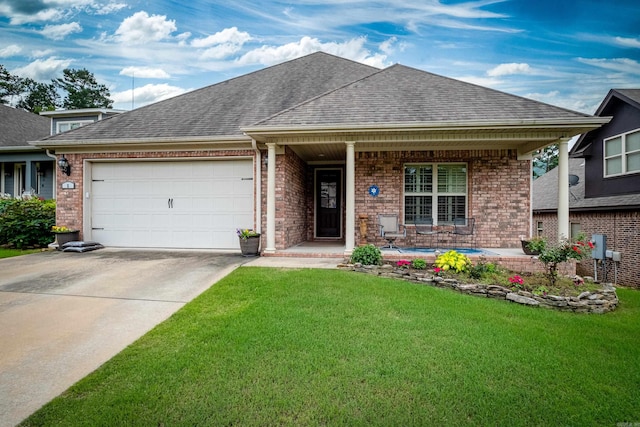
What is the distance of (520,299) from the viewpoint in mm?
4777

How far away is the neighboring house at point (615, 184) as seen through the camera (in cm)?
992

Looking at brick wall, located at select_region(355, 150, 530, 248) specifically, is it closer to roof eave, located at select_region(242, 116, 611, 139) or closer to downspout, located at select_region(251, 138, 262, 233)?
roof eave, located at select_region(242, 116, 611, 139)

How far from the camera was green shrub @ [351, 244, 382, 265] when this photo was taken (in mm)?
6016

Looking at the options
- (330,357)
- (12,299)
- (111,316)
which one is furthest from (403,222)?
(12,299)

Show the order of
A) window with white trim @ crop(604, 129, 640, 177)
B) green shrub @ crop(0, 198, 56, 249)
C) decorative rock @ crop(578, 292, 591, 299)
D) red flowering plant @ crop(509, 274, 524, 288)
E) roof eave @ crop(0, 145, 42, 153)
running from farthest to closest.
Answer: roof eave @ crop(0, 145, 42, 153) < window with white trim @ crop(604, 129, 640, 177) < green shrub @ crop(0, 198, 56, 249) < red flowering plant @ crop(509, 274, 524, 288) < decorative rock @ crop(578, 292, 591, 299)

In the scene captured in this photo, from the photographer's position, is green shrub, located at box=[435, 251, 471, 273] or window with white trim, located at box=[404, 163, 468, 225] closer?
green shrub, located at box=[435, 251, 471, 273]

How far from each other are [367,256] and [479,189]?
4068mm

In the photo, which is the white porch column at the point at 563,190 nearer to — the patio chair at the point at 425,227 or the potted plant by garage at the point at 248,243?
the patio chair at the point at 425,227

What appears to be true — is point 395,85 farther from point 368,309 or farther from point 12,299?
point 12,299

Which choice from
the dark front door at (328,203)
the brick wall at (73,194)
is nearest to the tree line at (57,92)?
the brick wall at (73,194)

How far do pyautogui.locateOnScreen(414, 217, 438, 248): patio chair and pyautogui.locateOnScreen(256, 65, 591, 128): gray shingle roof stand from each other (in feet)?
9.18

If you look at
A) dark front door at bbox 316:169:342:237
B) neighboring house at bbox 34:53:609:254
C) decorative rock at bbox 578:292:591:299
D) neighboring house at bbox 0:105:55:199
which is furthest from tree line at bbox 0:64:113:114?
decorative rock at bbox 578:292:591:299

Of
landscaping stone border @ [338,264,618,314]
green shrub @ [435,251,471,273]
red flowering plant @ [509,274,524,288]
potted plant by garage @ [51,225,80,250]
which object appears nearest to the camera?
landscaping stone border @ [338,264,618,314]

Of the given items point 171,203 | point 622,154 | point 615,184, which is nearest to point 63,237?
point 171,203
